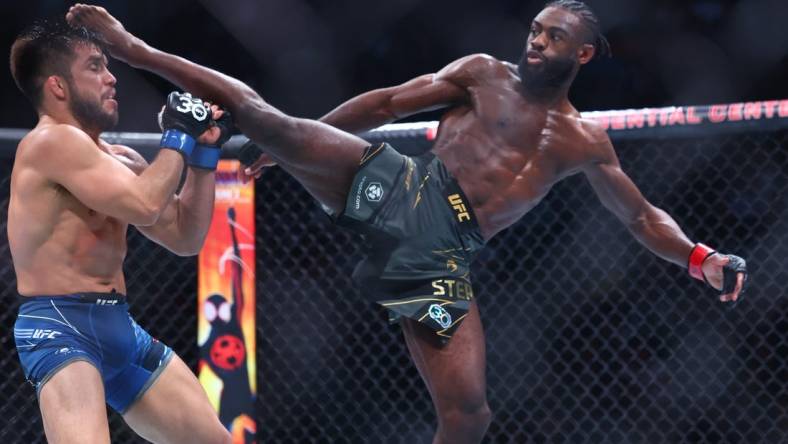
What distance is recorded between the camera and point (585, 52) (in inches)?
107

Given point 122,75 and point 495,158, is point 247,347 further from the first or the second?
point 122,75

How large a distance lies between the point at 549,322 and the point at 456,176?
0.98 m

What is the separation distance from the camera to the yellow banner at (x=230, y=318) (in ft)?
9.84

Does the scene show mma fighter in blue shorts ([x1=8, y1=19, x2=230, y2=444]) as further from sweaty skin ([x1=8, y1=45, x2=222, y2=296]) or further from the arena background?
the arena background

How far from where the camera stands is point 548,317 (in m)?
3.45

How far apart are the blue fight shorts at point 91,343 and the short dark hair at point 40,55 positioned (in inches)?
16.6

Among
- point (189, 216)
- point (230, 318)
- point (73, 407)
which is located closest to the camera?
point (73, 407)

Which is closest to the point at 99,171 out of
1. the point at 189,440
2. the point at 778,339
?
the point at 189,440

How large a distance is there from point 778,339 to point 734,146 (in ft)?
2.42

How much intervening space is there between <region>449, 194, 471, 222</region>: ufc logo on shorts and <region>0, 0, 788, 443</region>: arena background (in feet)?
2.76

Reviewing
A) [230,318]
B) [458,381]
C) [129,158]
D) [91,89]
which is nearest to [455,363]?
[458,381]

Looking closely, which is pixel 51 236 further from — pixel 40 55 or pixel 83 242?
pixel 40 55

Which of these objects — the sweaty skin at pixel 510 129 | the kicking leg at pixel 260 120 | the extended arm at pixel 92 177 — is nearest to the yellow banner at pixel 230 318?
the sweaty skin at pixel 510 129

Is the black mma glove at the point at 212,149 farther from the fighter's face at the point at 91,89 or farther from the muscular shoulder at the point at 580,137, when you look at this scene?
the muscular shoulder at the point at 580,137
